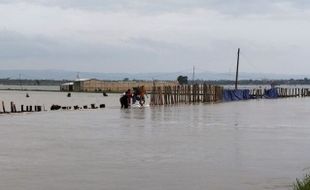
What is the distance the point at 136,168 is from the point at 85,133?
833 centimetres

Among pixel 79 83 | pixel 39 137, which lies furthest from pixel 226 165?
pixel 79 83

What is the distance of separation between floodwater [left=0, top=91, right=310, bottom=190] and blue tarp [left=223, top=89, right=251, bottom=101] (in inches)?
1337

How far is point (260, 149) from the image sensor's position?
1717 cm

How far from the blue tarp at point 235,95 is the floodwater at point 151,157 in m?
33.9

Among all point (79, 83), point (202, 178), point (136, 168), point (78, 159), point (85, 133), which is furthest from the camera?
point (79, 83)

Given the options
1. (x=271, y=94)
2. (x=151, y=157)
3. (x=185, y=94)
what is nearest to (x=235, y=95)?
(x=185, y=94)

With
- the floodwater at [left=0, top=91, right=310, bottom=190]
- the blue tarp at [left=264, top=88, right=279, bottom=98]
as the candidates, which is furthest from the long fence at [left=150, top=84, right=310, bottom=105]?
the floodwater at [left=0, top=91, right=310, bottom=190]

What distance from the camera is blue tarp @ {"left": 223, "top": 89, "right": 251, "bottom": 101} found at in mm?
58750

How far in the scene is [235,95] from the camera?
61.5 meters

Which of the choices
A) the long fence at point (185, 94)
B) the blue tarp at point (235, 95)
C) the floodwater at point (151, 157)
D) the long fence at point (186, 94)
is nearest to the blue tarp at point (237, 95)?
the blue tarp at point (235, 95)

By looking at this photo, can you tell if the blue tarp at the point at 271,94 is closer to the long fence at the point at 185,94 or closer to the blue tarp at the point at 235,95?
the blue tarp at the point at 235,95

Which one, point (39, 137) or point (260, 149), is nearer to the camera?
point (260, 149)

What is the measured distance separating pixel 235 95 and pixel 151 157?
1848 inches

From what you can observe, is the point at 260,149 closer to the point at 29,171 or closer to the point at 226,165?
the point at 226,165
